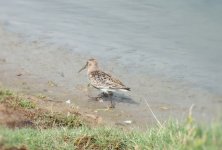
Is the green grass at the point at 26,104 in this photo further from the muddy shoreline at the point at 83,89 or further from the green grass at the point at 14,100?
the muddy shoreline at the point at 83,89

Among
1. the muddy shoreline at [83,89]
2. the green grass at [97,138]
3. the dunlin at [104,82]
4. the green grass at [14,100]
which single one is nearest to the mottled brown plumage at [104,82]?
the dunlin at [104,82]

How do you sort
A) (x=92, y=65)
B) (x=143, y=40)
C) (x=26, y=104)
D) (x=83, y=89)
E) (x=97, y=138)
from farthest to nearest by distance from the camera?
(x=143, y=40), (x=83, y=89), (x=92, y=65), (x=26, y=104), (x=97, y=138)

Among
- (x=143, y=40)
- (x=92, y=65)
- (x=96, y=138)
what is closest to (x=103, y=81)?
(x=92, y=65)

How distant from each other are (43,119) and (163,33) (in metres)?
5.70

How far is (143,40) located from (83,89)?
262 centimetres

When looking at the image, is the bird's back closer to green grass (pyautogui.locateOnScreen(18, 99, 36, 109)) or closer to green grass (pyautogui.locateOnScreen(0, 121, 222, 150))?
green grass (pyautogui.locateOnScreen(18, 99, 36, 109))

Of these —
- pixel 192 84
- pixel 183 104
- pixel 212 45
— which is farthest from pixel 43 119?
pixel 212 45

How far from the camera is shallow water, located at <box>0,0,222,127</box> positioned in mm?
11109

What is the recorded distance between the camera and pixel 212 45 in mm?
12891

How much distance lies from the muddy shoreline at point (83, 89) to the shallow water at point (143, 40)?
2 centimetres

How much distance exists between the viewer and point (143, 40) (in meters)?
13.5

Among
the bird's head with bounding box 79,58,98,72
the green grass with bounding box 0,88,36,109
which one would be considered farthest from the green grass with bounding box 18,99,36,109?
the bird's head with bounding box 79,58,98,72

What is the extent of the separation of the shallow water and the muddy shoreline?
2cm

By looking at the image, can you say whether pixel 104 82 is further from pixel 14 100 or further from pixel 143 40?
pixel 143 40
